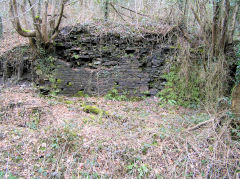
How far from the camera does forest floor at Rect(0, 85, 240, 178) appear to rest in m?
3.17

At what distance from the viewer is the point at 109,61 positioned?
7234 mm

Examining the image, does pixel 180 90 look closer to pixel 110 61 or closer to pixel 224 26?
pixel 224 26

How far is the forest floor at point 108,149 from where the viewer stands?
3.17 m

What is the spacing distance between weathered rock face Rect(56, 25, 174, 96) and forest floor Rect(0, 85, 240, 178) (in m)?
2.57

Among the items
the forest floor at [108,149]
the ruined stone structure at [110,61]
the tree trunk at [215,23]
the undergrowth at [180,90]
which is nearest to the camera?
the forest floor at [108,149]

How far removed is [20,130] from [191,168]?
11.6ft

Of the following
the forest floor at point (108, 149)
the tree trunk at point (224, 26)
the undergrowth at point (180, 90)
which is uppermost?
the tree trunk at point (224, 26)

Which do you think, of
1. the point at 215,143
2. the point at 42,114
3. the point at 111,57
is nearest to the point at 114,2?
the point at 111,57

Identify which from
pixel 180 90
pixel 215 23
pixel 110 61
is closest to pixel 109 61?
pixel 110 61

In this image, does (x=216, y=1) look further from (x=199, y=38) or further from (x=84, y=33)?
(x=84, y=33)

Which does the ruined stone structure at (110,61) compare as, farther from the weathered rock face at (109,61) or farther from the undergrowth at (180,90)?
the undergrowth at (180,90)

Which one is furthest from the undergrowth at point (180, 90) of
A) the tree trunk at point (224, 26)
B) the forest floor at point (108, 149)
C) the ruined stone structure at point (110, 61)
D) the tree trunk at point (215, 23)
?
the forest floor at point (108, 149)

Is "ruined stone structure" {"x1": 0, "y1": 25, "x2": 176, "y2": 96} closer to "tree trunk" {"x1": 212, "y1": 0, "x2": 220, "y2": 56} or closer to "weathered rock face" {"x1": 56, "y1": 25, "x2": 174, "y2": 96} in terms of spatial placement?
"weathered rock face" {"x1": 56, "y1": 25, "x2": 174, "y2": 96}

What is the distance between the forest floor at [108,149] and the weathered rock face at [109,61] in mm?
2571
